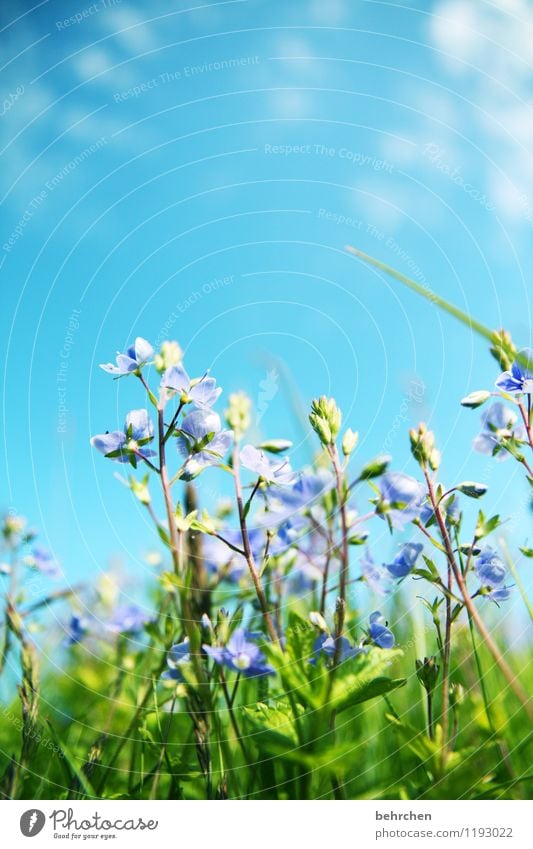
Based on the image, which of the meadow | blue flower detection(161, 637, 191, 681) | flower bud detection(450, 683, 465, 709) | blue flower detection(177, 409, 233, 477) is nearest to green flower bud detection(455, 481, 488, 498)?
the meadow

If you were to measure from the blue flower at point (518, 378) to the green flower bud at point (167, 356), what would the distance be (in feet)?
2.36

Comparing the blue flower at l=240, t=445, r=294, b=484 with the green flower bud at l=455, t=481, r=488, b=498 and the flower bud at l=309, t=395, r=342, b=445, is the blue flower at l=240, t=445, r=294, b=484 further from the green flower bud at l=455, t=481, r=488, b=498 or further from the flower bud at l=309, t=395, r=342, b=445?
the green flower bud at l=455, t=481, r=488, b=498

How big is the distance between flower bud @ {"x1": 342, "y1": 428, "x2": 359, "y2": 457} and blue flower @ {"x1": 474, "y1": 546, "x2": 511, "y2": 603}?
0.37 meters

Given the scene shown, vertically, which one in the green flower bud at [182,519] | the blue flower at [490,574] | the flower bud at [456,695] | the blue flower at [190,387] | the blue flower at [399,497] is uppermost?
the blue flower at [190,387]

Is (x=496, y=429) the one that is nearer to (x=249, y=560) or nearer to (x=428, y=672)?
(x=428, y=672)

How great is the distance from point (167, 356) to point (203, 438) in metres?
0.20

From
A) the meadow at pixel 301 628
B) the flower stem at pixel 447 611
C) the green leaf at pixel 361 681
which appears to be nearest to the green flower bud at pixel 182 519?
the meadow at pixel 301 628

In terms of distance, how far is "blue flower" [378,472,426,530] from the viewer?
4.72 feet

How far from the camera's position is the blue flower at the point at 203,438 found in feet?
4.75

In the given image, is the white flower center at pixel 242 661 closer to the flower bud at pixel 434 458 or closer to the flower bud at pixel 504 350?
the flower bud at pixel 434 458

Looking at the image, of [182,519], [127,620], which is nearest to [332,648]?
[182,519]

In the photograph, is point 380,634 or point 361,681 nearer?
point 361,681

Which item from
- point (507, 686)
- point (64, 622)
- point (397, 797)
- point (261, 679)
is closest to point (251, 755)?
point (261, 679)

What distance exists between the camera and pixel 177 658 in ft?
4.84
